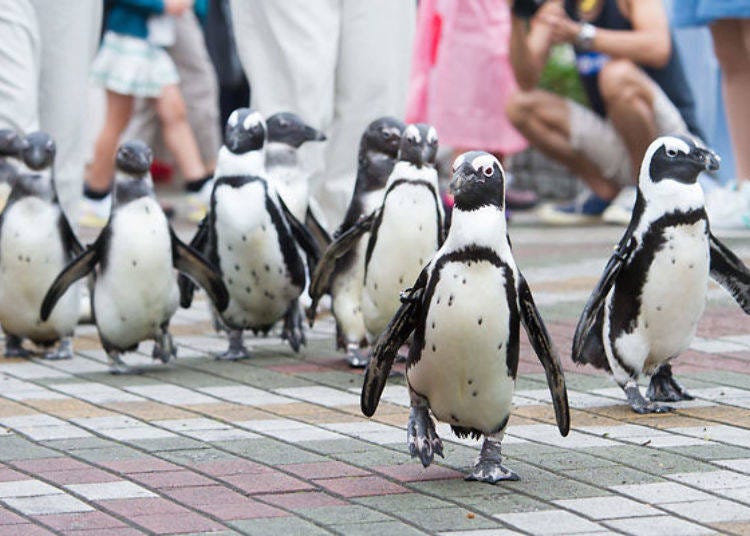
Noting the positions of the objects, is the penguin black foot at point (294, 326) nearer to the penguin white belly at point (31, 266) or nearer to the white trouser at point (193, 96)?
the penguin white belly at point (31, 266)

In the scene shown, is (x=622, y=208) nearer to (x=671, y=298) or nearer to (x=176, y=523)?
(x=671, y=298)

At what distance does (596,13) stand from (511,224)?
1.48 m

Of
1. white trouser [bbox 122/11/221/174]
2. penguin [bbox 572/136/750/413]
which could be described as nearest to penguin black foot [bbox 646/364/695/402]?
penguin [bbox 572/136/750/413]

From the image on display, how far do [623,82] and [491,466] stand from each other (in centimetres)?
614

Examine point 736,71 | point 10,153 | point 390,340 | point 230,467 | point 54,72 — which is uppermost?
point 736,71

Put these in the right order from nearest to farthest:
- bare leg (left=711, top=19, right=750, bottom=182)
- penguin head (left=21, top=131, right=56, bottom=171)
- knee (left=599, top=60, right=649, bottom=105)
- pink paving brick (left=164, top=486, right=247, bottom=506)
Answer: pink paving brick (left=164, top=486, right=247, bottom=506)
penguin head (left=21, top=131, right=56, bottom=171)
bare leg (left=711, top=19, right=750, bottom=182)
knee (left=599, top=60, right=649, bottom=105)

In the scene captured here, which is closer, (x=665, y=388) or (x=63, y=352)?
(x=665, y=388)

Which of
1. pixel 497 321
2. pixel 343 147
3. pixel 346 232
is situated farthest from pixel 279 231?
pixel 497 321

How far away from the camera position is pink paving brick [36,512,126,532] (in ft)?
11.9

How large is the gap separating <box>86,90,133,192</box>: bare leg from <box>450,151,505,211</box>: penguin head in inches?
271

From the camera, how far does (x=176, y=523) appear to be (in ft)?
12.0

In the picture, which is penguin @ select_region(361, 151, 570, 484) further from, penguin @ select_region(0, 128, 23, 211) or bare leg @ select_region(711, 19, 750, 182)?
bare leg @ select_region(711, 19, 750, 182)

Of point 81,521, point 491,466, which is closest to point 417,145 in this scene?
point 491,466

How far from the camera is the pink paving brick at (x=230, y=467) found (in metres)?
4.17
